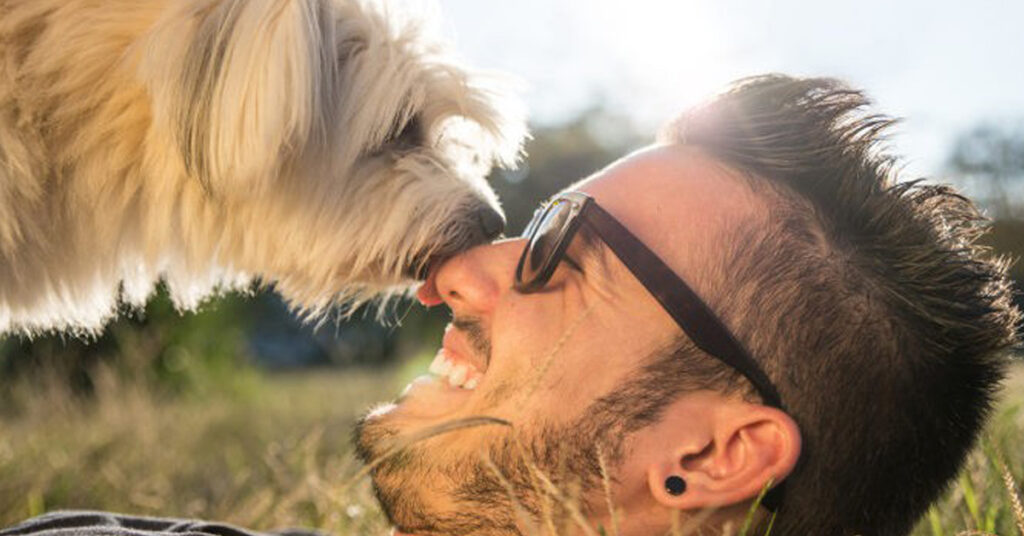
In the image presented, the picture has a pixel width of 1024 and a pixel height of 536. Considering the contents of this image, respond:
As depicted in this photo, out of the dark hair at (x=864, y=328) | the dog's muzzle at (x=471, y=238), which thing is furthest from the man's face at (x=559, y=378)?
the dog's muzzle at (x=471, y=238)

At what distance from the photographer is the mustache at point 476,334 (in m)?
2.84

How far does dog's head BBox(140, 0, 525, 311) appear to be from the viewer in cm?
295

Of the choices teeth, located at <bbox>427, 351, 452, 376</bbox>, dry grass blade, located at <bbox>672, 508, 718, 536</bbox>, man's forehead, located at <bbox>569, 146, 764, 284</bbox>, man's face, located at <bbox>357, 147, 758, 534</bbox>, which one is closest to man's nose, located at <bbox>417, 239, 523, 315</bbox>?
man's face, located at <bbox>357, 147, 758, 534</bbox>

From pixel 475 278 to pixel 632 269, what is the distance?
19.1 inches

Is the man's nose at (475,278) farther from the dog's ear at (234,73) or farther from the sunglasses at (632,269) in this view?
the dog's ear at (234,73)

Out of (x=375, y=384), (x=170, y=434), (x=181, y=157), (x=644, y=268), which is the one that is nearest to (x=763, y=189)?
(x=644, y=268)

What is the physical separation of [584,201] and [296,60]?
860 millimetres

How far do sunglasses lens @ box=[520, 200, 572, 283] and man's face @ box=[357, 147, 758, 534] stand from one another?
5cm

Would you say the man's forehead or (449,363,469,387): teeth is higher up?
the man's forehead

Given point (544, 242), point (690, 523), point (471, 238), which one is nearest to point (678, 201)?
point (544, 242)

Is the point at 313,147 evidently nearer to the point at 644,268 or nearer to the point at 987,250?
the point at 644,268

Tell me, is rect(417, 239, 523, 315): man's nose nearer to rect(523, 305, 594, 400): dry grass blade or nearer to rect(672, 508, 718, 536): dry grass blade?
rect(523, 305, 594, 400): dry grass blade

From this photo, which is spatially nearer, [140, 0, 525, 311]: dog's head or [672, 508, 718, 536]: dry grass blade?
[672, 508, 718, 536]: dry grass blade

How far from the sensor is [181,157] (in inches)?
121
